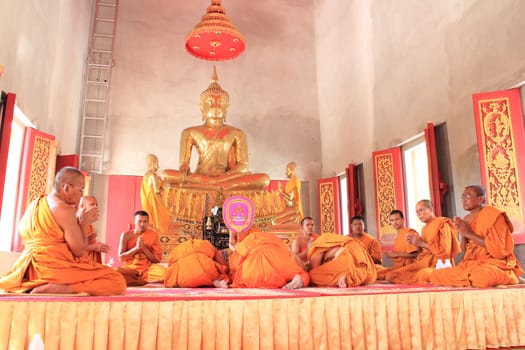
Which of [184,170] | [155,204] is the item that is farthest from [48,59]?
[155,204]

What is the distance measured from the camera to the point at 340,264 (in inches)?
147

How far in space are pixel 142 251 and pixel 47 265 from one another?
198 cm

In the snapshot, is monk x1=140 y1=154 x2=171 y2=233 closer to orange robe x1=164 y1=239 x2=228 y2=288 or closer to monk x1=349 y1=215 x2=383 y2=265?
orange robe x1=164 y1=239 x2=228 y2=288

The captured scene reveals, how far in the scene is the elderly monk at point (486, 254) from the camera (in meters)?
3.37

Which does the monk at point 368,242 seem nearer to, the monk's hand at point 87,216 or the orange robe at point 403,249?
the orange robe at point 403,249

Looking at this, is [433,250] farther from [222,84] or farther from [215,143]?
[222,84]

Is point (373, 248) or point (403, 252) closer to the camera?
point (403, 252)

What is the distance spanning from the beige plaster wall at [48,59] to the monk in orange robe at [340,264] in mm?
3691

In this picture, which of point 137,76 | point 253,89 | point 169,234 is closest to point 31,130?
point 169,234

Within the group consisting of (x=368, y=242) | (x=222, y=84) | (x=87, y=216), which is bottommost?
(x=368, y=242)

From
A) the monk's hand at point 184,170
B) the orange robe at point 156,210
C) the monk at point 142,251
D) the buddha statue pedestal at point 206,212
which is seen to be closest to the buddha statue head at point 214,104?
the monk's hand at point 184,170

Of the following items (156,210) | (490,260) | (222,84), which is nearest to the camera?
(490,260)

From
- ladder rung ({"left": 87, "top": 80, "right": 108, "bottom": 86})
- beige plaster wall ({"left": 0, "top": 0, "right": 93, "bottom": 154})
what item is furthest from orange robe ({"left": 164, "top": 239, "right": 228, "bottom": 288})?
ladder rung ({"left": 87, "top": 80, "right": 108, "bottom": 86})

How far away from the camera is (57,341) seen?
202 cm
